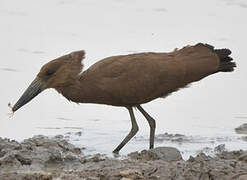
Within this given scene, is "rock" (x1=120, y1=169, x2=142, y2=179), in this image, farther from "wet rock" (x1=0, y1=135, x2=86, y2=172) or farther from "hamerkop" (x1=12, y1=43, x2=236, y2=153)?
"hamerkop" (x1=12, y1=43, x2=236, y2=153)


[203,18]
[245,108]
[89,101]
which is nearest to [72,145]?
[89,101]

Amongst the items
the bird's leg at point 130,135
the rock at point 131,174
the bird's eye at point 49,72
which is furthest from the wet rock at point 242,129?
the rock at point 131,174

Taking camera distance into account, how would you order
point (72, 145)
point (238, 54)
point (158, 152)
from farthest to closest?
point (238, 54) → point (72, 145) → point (158, 152)

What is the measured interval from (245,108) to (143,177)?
170 inches

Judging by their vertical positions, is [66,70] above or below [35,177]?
above

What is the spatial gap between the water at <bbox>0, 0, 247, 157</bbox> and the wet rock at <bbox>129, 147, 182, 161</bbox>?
2.25ft

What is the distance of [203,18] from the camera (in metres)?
16.2

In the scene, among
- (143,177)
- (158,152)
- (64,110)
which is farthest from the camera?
(64,110)

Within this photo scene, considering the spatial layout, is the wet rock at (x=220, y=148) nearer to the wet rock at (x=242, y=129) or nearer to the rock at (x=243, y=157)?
the wet rock at (x=242, y=129)

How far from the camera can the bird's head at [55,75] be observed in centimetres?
1063

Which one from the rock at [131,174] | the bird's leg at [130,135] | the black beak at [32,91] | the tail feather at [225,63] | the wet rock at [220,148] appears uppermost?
the tail feather at [225,63]

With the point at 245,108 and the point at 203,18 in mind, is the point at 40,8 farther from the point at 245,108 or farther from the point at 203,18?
the point at 245,108

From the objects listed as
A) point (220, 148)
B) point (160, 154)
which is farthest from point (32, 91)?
point (220, 148)

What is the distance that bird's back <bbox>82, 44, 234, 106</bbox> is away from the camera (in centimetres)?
1070
